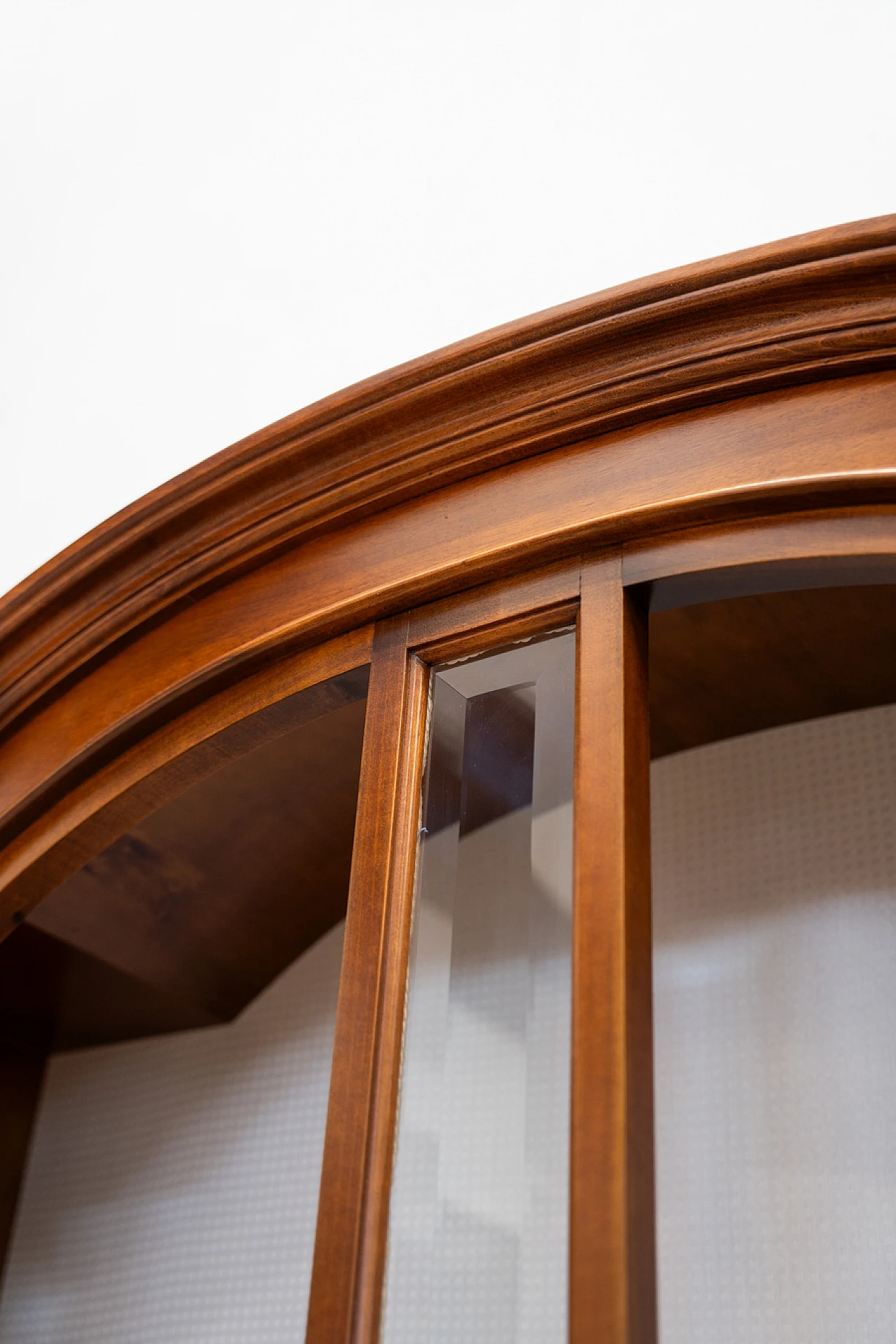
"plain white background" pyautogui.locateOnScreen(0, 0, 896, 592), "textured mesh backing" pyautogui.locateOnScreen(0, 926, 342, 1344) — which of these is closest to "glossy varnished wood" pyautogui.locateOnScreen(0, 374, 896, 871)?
"plain white background" pyautogui.locateOnScreen(0, 0, 896, 592)

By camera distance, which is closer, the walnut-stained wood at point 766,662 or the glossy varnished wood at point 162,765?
the glossy varnished wood at point 162,765

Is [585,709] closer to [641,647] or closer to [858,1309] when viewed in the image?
[641,647]

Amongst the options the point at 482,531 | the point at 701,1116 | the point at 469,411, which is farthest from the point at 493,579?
the point at 701,1116

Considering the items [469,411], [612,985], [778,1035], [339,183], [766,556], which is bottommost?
[612,985]

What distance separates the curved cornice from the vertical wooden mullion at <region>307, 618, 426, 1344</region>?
7.7 inches

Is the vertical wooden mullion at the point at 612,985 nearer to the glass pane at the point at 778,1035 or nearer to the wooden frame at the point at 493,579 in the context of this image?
the wooden frame at the point at 493,579

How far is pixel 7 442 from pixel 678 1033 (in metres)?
1.25

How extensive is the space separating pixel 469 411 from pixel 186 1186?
4.58 feet

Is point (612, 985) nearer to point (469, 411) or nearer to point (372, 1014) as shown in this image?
point (372, 1014)

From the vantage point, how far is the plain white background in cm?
131

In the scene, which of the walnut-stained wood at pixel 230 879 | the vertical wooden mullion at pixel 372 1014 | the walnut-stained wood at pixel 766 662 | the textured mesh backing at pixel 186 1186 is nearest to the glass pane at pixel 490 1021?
the vertical wooden mullion at pixel 372 1014

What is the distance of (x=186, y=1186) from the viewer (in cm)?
207

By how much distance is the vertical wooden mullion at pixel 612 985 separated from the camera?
89 cm

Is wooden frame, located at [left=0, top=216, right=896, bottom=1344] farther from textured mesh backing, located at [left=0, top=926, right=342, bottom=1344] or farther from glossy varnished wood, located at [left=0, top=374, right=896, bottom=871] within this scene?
textured mesh backing, located at [left=0, top=926, right=342, bottom=1344]
